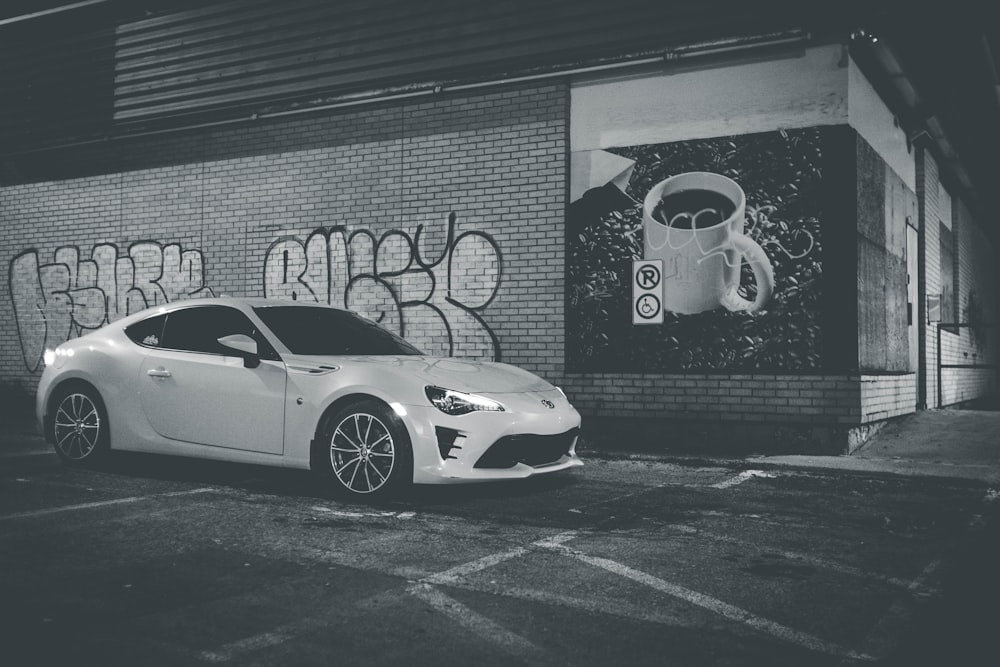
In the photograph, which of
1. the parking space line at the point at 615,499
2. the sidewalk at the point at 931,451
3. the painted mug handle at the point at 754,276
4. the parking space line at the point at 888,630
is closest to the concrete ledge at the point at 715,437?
the sidewalk at the point at 931,451

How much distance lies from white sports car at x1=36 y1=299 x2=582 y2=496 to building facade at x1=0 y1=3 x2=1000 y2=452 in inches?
142

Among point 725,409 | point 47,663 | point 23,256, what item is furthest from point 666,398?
point 23,256

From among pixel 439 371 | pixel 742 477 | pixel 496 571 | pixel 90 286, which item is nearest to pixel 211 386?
pixel 439 371

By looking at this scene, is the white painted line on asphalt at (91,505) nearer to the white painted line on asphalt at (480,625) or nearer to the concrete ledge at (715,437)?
the white painted line on asphalt at (480,625)

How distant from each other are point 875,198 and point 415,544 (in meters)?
7.81

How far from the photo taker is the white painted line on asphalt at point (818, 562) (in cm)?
431

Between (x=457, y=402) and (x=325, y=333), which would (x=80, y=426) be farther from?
(x=457, y=402)

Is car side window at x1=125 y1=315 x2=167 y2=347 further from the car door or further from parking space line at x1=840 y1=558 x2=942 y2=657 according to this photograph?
parking space line at x1=840 y1=558 x2=942 y2=657

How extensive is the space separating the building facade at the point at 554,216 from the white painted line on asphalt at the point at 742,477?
52.2 inches

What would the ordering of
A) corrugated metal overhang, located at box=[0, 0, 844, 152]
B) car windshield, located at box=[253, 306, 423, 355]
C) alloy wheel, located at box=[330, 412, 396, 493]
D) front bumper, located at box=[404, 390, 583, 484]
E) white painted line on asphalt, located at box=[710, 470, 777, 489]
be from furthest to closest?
corrugated metal overhang, located at box=[0, 0, 844, 152]
white painted line on asphalt, located at box=[710, 470, 777, 489]
car windshield, located at box=[253, 306, 423, 355]
alloy wheel, located at box=[330, 412, 396, 493]
front bumper, located at box=[404, 390, 583, 484]

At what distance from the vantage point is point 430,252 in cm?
1153

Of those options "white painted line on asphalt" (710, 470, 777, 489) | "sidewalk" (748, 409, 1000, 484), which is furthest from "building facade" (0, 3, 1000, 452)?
"white painted line on asphalt" (710, 470, 777, 489)

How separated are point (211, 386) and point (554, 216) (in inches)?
203

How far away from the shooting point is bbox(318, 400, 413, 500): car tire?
239 inches
